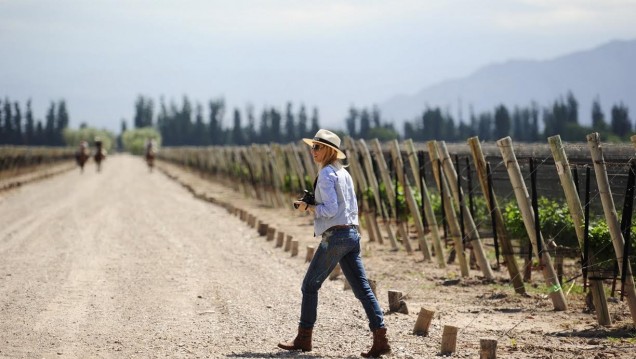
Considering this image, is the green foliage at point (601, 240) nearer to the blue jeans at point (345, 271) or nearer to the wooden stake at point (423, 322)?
the wooden stake at point (423, 322)

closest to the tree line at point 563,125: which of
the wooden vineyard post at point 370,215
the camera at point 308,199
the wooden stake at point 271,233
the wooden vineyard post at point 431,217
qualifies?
the wooden vineyard post at point 370,215

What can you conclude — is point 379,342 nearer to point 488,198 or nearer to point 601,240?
point 601,240

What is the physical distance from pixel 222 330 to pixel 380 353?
1.76 meters

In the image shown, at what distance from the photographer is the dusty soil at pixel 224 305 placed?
7883mm

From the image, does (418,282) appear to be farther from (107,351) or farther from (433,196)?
(433,196)

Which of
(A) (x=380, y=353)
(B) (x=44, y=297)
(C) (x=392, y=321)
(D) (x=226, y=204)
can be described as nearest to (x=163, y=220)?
(D) (x=226, y=204)

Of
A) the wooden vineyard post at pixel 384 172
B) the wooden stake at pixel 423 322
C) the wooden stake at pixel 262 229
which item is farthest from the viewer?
the wooden stake at pixel 262 229

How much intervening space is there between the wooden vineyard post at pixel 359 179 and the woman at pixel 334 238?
977 cm

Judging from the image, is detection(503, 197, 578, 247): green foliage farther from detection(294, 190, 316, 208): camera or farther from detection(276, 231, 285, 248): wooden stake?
detection(294, 190, 316, 208): camera

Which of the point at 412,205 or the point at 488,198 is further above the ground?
the point at 488,198

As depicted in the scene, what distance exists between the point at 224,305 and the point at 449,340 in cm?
319

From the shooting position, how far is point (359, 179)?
1772 cm

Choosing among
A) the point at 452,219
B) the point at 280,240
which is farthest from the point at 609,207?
the point at 280,240

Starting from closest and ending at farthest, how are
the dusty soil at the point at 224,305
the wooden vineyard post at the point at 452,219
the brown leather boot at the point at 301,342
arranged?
the brown leather boot at the point at 301,342, the dusty soil at the point at 224,305, the wooden vineyard post at the point at 452,219
